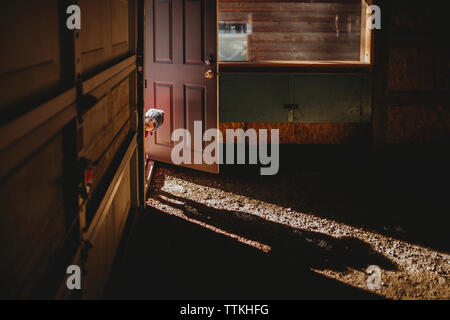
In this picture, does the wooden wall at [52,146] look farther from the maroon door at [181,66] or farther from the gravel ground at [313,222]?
the maroon door at [181,66]

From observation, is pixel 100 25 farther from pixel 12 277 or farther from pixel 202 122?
pixel 202 122

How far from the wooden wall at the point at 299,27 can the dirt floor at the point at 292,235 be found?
2.75 meters

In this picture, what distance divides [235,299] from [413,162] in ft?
12.8

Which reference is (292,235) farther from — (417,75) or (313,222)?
(417,75)

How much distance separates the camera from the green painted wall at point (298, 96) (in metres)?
6.09

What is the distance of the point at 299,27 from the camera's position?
757cm

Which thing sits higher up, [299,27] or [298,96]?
[299,27]

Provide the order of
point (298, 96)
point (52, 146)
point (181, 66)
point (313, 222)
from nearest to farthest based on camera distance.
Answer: point (52, 146) → point (313, 222) → point (181, 66) → point (298, 96)

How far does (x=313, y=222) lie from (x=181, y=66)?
7.73 feet

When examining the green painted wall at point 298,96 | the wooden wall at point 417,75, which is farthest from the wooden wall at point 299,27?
the wooden wall at point 417,75

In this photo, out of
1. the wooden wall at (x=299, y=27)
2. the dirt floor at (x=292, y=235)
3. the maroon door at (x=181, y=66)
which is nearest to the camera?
the dirt floor at (x=292, y=235)

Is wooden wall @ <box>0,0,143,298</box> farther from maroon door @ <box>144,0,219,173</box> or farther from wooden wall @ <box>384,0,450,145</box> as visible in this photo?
wooden wall @ <box>384,0,450,145</box>

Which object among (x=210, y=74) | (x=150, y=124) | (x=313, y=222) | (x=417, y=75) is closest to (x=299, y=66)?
(x=417, y=75)
